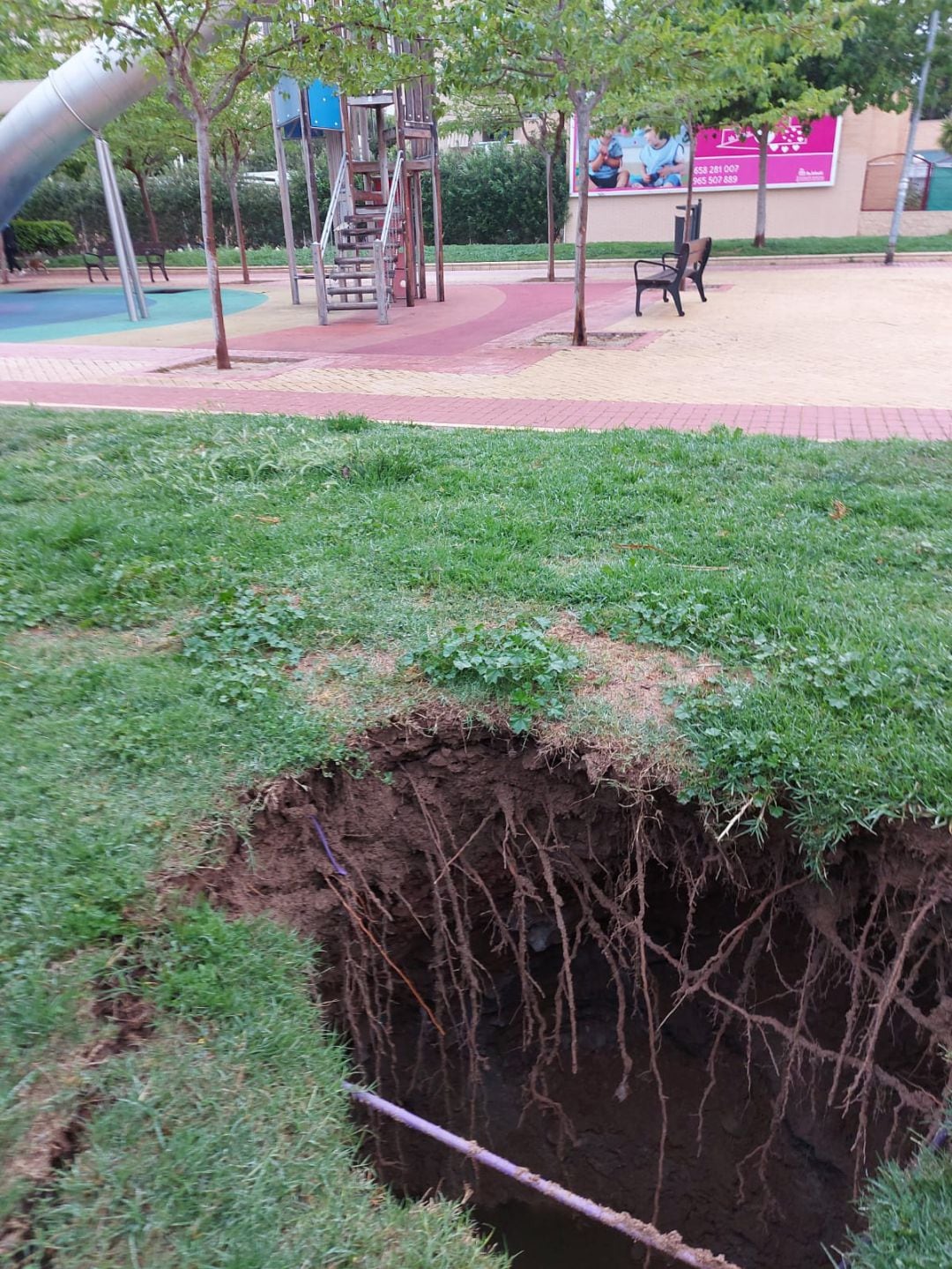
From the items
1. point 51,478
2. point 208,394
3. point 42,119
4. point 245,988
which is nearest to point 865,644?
point 245,988

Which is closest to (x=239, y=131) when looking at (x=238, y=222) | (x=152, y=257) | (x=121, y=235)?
(x=238, y=222)

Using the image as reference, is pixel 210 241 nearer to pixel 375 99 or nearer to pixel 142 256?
pixel 375 99

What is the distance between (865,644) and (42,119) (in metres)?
16.5

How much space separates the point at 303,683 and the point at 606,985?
1.66m

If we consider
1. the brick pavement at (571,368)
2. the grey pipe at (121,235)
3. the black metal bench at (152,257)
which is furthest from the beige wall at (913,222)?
the grey pipe at (121,235)

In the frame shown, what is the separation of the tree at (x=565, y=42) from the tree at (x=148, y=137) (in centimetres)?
927

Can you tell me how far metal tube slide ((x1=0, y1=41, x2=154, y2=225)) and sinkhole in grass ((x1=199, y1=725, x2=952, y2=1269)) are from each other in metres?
14.6

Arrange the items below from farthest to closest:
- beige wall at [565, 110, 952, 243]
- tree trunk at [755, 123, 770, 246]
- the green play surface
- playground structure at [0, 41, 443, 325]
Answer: beige wall at [565, 110, 952, 243] → tree trunk at [755, 123, 770, 246] → the green play surface → playground structure at [0, 41, 443, 325]

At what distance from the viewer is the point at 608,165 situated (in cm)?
2736

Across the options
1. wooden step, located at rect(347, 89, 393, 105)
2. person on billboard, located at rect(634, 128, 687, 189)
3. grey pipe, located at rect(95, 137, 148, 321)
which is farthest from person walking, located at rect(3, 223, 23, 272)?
person on billboard, located at rect(634, 128, 687, 189)

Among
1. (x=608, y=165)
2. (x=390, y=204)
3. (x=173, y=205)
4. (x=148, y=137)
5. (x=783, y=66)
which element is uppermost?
(x=783, y=66)

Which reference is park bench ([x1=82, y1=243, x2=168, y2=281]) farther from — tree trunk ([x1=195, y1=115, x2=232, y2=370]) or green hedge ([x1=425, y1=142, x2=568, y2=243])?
tree trunk ([x1=195, y1=115, x2=232, y2=370])

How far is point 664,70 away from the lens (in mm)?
10180

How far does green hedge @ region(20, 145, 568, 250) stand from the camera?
28906 mm
